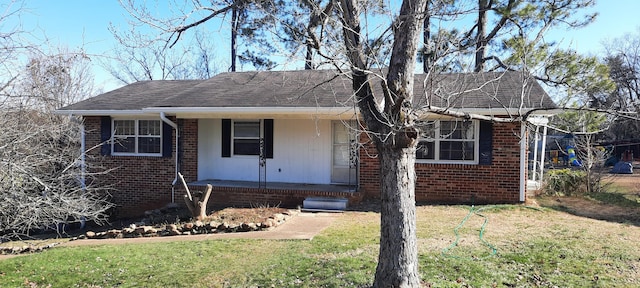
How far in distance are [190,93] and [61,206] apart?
6.78 meters

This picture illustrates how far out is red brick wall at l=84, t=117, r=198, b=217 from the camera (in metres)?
12.3

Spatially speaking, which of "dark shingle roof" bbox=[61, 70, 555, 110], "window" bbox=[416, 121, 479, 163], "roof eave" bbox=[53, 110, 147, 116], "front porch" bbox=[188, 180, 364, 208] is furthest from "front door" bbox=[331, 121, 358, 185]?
"roof eave" bbox=[53, 110, 147, 116]

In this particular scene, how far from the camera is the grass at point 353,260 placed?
530cm

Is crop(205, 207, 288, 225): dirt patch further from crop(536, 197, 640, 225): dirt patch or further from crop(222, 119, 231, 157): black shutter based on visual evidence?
crop(536, 197, 640, 225): dirt patch

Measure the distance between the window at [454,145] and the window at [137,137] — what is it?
744cm

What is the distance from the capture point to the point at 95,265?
6.61 m

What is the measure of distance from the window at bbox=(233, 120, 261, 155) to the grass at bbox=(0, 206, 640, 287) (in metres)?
4.93

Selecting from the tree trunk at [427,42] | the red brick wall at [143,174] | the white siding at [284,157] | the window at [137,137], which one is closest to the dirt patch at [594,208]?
the tree trunk at [427,42]

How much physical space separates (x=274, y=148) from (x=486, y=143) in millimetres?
5599

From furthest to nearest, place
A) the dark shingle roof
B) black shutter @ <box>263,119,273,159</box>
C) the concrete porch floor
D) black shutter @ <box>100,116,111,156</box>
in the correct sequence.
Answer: black shutter @ <box>100,116,111,156</box>, black shutter @ <box>263,119,273,159</box>, the concrete porch floor, the dark shingle roof

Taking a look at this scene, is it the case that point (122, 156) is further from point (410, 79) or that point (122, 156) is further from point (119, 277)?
point (410, 79)

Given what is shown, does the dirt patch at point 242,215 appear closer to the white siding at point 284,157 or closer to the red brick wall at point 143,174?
the white siding at point 284,157

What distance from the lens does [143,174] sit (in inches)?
501

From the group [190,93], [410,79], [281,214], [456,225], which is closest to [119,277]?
[281,214]
